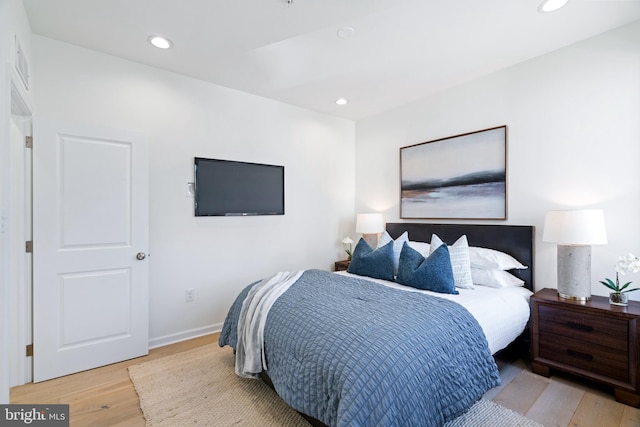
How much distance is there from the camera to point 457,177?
331 centimetres

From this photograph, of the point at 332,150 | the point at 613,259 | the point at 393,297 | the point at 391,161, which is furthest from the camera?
the point at 332,150

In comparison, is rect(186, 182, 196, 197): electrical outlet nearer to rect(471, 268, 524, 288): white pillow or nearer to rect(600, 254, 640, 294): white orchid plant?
rect(471, 268, 524, 288): white pillow

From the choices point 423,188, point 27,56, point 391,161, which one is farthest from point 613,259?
point 27,56

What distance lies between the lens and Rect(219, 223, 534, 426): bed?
1.36 meters

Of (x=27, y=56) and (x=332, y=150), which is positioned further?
(x=332, y=150)

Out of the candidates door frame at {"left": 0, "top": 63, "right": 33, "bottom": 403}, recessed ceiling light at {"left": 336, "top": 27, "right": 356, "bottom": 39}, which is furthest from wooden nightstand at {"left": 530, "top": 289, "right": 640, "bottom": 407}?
door frame at {"left": 0, "top": 63, "right": 33, "bottom": 403}

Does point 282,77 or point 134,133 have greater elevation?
point 282,77

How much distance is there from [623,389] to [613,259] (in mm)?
949

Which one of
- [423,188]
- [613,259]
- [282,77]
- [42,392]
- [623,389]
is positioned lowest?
[42,392]

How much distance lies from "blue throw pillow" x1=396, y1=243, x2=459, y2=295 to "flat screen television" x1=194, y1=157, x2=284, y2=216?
5.73 ft

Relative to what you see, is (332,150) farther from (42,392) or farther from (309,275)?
(42,392)

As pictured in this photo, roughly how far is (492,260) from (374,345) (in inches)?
71.6

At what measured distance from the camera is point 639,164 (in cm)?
223

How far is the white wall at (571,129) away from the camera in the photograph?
2289mm
